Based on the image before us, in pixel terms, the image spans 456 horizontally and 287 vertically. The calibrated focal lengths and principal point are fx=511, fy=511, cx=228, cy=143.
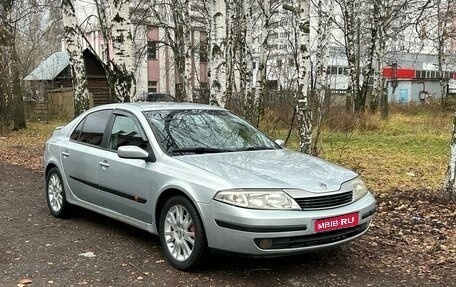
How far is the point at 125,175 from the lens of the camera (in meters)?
5.36

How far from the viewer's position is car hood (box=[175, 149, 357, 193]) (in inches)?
174

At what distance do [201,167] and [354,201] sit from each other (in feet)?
4.77

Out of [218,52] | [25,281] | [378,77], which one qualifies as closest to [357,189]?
[25,281]

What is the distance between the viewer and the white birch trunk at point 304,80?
28.8 feet

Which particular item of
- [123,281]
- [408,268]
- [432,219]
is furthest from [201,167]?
[432,219]

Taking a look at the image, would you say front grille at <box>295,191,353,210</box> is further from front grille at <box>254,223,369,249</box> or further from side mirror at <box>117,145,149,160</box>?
side mirror at <box>117,145,149,160</box>

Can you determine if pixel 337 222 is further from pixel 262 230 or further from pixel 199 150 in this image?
pixel 199 150

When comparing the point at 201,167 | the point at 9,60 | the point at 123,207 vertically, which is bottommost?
the point at 123,207

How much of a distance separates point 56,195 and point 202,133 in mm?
2574

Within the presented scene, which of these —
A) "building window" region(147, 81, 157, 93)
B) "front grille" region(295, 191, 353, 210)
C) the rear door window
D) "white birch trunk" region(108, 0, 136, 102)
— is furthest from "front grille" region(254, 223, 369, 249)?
"building window" region(147, 81, 157, 93)

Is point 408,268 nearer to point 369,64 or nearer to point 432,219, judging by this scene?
point 432,219

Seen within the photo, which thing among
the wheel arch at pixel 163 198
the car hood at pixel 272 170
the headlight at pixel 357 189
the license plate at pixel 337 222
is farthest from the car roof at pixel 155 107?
the license plate at pixel 337 222

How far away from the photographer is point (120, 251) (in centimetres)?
537

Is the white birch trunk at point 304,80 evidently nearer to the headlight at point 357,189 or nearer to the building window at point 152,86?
the headlight at point 357,189
